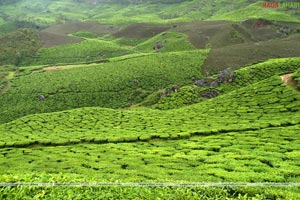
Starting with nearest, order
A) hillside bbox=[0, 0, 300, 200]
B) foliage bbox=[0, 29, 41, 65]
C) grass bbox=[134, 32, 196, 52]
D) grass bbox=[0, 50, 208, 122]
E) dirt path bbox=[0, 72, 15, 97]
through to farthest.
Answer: hillside bbox=[0, 0, 300, 200] < grass bbox=[0, 50, 208, 122] < dirt path bbox=[0, 72, 15, 97] < grass bbox=[134, 32, 196, 52] < foliage bbox=[0, 29, 41, 65]

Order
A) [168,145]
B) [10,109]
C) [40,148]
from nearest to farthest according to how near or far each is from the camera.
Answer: [168,145], [40,148], [10,109]

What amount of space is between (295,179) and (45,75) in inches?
3727

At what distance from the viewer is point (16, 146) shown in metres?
39.1

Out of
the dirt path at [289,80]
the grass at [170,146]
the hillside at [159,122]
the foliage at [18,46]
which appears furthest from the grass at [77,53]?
the dirt path at [289,80]

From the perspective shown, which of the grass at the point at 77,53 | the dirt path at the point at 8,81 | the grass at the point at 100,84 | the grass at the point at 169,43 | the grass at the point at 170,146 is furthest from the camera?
the grass at the point at 77,53

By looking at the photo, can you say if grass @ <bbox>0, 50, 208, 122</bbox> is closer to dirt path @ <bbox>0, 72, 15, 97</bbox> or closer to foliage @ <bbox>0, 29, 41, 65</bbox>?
dirt path @ <bbox>0, 72, 15, 97</bbox>

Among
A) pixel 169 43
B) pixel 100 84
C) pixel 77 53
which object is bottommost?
pixel 100 84

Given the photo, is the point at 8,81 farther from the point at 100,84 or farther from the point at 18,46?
the point at 18,46

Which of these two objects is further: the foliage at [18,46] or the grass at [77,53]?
the foliage at [18,46]

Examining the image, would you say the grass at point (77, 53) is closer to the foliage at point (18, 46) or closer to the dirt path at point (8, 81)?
the foliage at point (18, 46)

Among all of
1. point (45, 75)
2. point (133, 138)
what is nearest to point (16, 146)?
point (133, 138)

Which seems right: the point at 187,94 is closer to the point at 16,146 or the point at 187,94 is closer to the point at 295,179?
the point at 16,146

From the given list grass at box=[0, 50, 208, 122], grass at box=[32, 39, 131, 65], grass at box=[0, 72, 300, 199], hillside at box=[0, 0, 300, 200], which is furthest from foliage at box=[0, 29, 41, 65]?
grass at box=[0, 72, 300, 199]

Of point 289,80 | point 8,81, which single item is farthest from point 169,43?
point 289,80
